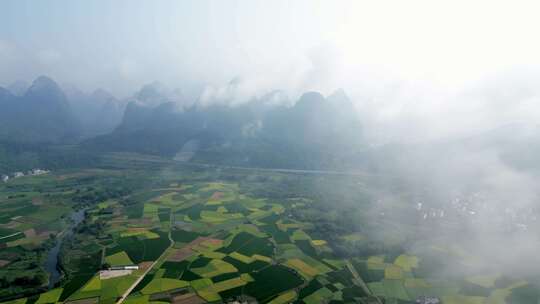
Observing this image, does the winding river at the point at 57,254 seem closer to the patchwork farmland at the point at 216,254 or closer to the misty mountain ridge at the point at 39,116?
the patchwork farmland at the point at 216,254

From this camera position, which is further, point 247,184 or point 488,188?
point 247,184

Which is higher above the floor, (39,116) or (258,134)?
(39,116)

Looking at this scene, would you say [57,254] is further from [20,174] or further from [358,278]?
[20,174]

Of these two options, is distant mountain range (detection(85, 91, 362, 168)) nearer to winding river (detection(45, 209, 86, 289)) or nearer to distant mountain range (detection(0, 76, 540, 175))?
distant mountain range (detection(0, 76, 540, 175))

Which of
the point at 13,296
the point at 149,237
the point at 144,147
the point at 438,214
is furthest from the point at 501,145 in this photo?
the point at 144,147

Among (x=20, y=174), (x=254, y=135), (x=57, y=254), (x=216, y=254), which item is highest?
(x=254, y=135)

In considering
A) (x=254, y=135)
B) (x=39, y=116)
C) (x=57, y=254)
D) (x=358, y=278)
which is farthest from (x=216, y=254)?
(x=39, y=116)

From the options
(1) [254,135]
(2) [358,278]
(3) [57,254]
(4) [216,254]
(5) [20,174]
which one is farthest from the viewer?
(1) [254,135]

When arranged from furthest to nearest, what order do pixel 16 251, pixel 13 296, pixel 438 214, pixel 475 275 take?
pixel 438 214, pixel 16 251, pixel 475 275, pixel 13 296

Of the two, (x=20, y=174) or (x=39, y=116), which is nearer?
(x=20, y=174)

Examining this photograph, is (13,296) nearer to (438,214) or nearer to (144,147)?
(438,214)

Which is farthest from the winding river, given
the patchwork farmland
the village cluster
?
the village cluster
